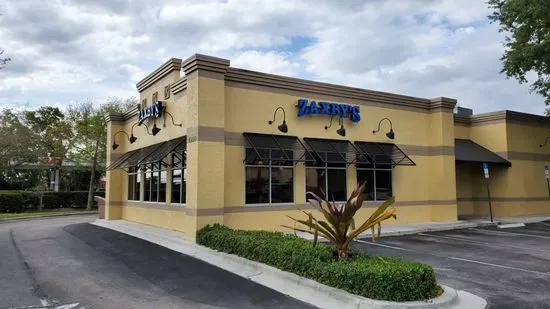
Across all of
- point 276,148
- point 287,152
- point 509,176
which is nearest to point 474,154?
point 509,176

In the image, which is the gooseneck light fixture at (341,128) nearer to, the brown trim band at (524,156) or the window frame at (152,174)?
the window frame at (152,174)

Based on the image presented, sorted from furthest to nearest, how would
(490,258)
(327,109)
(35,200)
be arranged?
(35,200) → (327,109) → (490,258)

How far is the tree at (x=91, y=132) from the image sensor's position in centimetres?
3700

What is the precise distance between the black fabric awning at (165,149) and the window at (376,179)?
23.2 ft

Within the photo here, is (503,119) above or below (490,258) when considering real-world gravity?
above

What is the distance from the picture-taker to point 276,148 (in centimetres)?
1628

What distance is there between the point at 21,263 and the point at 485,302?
10.4 metres

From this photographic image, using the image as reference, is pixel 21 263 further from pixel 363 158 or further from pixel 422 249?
pixel 363 158

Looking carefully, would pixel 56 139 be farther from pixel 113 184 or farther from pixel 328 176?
pixel 328 176

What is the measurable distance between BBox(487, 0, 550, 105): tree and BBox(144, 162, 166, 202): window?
1677 centimetres

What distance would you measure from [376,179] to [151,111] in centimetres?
972

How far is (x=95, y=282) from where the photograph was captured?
9.22 metres

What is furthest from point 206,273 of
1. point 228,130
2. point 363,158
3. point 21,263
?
point 363,158

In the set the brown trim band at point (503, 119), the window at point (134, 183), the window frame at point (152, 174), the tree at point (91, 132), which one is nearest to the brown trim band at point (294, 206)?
the window frame at point (152, 174)
